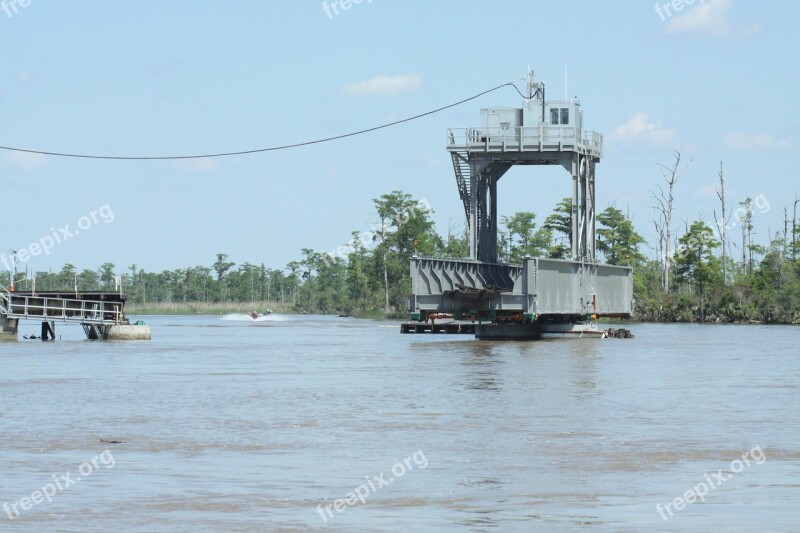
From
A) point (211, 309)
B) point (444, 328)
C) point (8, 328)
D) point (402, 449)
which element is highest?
point (211, 309)

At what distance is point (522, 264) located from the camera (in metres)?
60.1

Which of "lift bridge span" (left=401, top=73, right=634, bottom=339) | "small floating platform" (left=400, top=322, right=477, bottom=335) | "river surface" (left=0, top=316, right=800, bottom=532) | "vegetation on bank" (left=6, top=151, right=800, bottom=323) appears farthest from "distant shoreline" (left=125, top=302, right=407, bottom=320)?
"river surface" (left=0, top=316, right=800, bottom=532)

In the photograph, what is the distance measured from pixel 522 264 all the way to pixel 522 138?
5974 mm

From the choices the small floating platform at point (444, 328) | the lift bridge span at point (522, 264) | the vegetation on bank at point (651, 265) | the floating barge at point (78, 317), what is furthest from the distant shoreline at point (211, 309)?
the lift bridge span at point (522, 264)

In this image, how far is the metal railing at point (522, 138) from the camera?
6125 centimetres

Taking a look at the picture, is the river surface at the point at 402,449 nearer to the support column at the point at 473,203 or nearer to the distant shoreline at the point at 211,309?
the support column at the point at 473,203

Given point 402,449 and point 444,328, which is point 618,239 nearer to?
point 444,328

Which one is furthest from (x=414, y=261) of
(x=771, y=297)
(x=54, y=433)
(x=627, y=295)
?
(x=771, y=297)

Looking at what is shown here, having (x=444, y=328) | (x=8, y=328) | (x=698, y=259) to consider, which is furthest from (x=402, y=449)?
(x=698, y=259)

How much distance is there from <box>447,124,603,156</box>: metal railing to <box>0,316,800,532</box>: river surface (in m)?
22.4

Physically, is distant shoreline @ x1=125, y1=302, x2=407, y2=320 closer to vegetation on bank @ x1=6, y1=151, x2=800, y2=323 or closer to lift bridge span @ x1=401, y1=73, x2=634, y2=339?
vegetation on bank @ x1=6, y1=151, x2=800, y2=323

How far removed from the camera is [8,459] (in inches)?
725

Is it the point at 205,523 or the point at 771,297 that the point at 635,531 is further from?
the point at 771,297

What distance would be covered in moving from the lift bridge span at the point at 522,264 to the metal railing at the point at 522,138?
47mm
